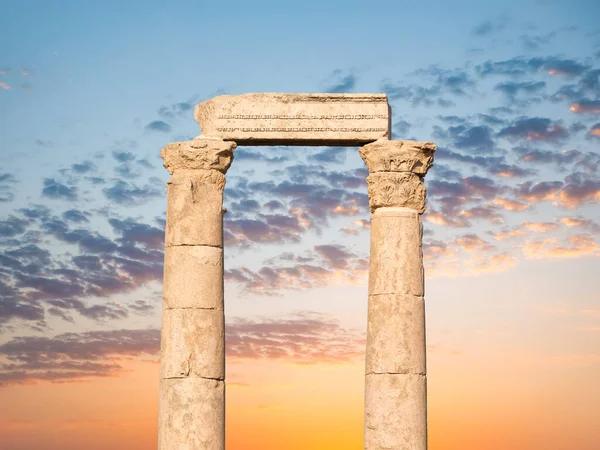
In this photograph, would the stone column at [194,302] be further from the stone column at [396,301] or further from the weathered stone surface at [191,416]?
the stone column at [396,301]

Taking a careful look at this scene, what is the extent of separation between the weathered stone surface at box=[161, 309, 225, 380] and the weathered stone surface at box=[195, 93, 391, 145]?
624 cm

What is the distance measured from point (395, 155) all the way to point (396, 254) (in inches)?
131

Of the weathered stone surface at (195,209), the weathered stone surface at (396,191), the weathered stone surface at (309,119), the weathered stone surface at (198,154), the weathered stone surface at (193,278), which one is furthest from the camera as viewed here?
the weathered stone surface at (309,119)

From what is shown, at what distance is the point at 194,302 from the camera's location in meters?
33.8

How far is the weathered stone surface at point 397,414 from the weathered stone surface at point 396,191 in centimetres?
566

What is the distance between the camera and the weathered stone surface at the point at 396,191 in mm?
34375

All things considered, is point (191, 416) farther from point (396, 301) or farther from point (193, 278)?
point (396, 301)

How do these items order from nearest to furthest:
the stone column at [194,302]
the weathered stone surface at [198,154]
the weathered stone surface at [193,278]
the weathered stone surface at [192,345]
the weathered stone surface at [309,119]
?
the stone column at [194,302], the weathered stone surface at [192,345], the weathered stone surface at [193,278], the weathered stone surface at [198,154], the weathered stone surface at [309,119]

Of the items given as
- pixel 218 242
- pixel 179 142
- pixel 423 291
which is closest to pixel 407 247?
pixel 423 291

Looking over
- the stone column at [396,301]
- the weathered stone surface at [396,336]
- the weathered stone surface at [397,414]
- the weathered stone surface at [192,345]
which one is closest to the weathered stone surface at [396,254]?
the stone column at [396,301]

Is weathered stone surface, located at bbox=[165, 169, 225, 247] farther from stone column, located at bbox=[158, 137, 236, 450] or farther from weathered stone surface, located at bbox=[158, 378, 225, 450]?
weathered stone surface, located at bbox=[158, 378, 225, 450]

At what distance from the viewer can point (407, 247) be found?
112ft

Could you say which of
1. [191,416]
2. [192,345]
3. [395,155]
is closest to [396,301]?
[395,155]

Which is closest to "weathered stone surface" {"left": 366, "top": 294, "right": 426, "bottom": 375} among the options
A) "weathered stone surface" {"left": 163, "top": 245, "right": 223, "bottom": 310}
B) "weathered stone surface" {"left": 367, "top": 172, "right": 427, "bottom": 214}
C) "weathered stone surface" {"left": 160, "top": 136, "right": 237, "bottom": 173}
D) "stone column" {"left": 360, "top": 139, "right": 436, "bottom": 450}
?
"stone column" {"left": 360, "top": 139, "right": 436, "bottom": 450}
